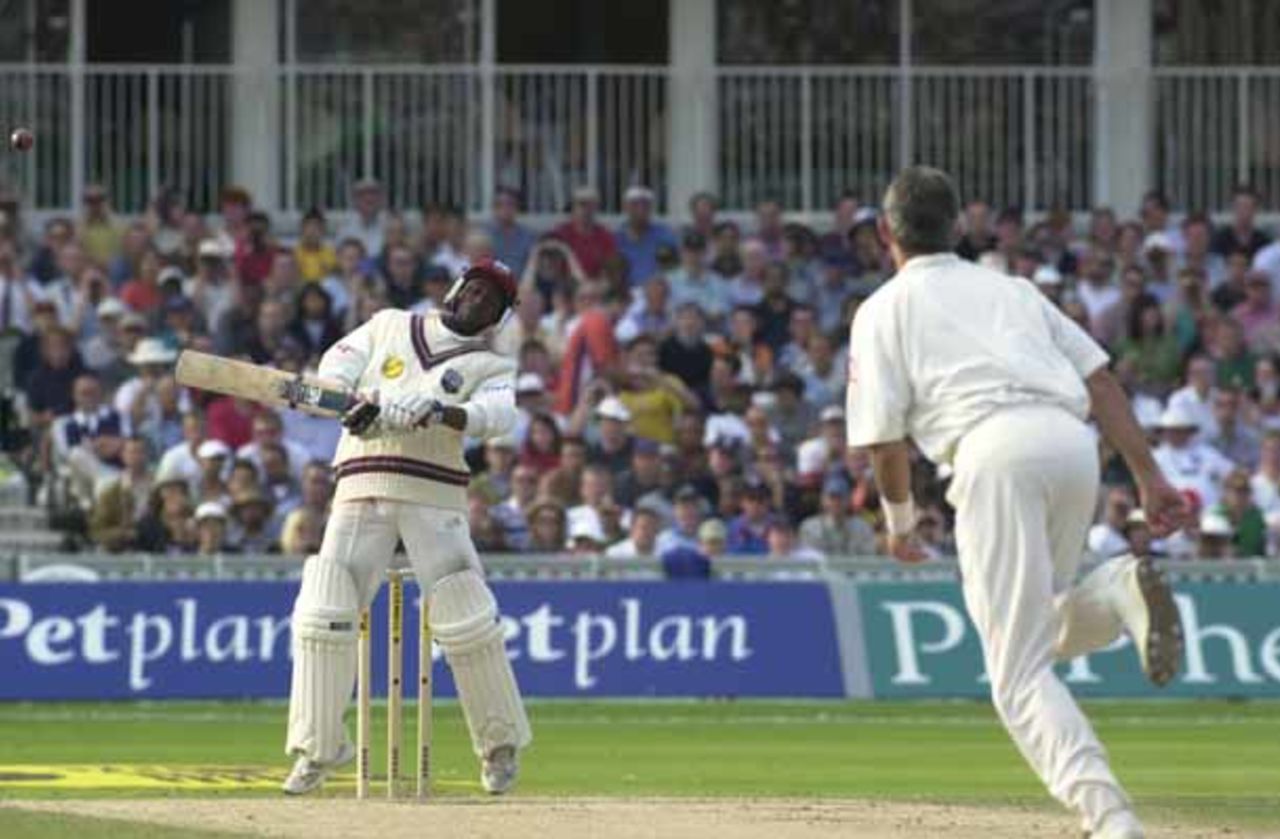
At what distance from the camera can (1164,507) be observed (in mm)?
10844

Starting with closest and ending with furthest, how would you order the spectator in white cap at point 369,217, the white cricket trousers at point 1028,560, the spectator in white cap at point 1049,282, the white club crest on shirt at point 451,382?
the white cricket trousers at point 1028,560 → the white club crest on shirt at point 451,382 → the spectator in white cap at point 1049,282 → the spectator in white cap at point 369,217

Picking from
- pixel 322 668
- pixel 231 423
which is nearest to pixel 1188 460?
pixel 231 423

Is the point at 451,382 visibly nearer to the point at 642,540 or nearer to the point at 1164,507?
the point at 1164,507

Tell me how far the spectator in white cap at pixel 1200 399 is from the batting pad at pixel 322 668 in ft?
43.2

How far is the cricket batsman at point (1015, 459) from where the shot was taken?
10586 mm

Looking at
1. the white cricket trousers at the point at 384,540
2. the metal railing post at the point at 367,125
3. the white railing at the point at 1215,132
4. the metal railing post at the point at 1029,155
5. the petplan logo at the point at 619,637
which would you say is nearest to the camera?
the white cricket trousers at the point at 384,540

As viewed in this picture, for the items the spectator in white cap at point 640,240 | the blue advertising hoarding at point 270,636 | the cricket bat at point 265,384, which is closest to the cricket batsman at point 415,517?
the cricket bat at point 265,384

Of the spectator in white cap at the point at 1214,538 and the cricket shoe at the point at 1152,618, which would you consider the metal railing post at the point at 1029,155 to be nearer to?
the spectator in white cap at the point at 1214,538

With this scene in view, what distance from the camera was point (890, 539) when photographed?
36.0ft

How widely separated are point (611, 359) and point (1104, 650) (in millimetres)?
5028

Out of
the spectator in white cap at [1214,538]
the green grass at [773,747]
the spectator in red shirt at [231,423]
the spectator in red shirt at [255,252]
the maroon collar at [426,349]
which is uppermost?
the spectator in red shirt at [255,252]

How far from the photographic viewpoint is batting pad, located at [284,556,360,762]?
45.2ft

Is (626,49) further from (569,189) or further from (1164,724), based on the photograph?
(1164,724)

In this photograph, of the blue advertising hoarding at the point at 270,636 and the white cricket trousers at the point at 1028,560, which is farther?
the blue advertising hoarding at the point at 270,636
